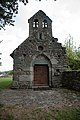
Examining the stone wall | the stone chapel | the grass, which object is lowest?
the grass

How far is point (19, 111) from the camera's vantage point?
9953mm

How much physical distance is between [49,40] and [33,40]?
1.53 metres

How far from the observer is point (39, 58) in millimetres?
19953

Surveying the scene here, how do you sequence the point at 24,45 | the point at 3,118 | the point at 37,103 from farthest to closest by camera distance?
the point at 24,45 < the point at 37,103 < the point at 3,118

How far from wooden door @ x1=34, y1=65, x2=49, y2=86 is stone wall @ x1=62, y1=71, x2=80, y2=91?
1673 mm

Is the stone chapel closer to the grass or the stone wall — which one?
the stone wall

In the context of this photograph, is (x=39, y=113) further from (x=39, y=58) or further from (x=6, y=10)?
(x=39, y=58)

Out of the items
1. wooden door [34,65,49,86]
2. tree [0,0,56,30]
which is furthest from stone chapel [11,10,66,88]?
tree [0,0,56,30]

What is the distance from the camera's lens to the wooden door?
20062 mm

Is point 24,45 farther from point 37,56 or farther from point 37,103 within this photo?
point 37,103

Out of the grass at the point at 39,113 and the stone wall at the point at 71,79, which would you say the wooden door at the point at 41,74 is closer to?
the stone wall at the point at 71,79

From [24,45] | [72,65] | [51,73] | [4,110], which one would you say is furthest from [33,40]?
[4,110]

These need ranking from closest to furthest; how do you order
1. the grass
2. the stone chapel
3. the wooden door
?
the grass, the stone chapel, the wooden door

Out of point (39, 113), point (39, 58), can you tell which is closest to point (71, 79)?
point (39, 58)
